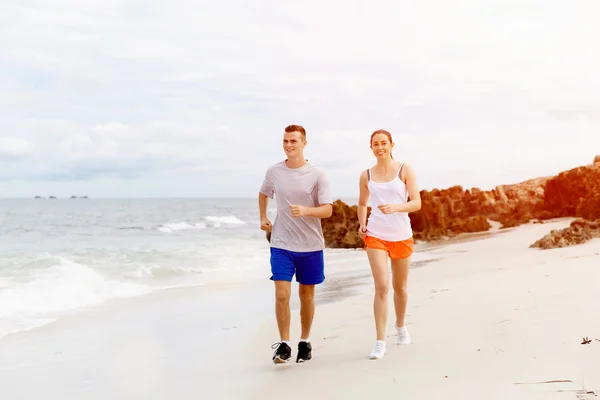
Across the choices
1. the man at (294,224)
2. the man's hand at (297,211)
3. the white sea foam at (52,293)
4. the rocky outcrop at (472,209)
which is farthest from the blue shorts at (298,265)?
the rocky outcrop at (472,209)

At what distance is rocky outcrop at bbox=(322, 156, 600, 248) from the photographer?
72.0ft

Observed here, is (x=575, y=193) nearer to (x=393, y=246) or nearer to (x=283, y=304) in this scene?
(x=393, y=246)

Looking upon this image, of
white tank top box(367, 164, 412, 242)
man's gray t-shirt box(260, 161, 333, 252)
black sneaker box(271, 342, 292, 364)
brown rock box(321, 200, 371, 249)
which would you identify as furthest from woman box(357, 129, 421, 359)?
brown rock box(321, 200, 371, 249)

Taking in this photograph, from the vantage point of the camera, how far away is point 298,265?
590cm

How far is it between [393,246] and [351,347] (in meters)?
1.31

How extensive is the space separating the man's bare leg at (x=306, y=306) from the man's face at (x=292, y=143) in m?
1.27

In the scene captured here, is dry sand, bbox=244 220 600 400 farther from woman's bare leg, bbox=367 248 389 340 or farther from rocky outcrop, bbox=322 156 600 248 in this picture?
rocky outcrop, bbox=322 156 600 248

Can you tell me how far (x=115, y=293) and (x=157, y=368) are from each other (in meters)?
7.15

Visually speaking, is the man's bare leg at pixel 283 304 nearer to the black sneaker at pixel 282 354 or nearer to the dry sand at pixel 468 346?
the black sneaker at pixel 282 354

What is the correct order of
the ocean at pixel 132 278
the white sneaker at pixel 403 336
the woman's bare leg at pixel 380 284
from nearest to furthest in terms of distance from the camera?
1. the woman's bare leg at pixel 380 284
2. the white sneaker at pixel 403 336
3. the ocean at pixel 132 278

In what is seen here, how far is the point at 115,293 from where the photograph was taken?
13.2 m

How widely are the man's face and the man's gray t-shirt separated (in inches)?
6.2

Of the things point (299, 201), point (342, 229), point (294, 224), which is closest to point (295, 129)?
point (299, 201)

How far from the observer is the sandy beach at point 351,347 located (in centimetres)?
468
